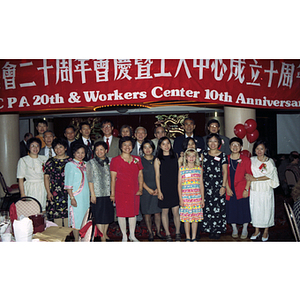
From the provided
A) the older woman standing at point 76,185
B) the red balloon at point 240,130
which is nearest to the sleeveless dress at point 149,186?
the older woman standing at point 76,185

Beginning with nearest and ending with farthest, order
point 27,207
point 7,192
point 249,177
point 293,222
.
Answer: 1. point 293,222
2. point 27,207
3. point 249,177
4. point 7,192

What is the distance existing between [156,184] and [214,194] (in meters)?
0.79

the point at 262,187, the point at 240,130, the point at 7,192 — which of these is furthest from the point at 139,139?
the point at 7,192

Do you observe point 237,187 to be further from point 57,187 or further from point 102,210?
point 57,187

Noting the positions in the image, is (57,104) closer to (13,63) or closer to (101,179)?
(13,63)

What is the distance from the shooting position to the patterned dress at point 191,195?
3699mm

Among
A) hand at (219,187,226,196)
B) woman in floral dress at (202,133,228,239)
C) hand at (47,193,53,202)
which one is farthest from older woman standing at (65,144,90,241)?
hand at (219,187,226,196)

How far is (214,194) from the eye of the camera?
3947mm

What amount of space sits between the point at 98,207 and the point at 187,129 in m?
1.71

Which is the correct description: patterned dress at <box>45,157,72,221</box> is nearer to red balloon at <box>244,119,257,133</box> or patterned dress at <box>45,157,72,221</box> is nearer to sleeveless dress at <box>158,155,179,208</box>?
sleeveless dress at <box>158,155,179,208</box>

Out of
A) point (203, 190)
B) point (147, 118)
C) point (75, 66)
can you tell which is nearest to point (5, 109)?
point (75, 66)

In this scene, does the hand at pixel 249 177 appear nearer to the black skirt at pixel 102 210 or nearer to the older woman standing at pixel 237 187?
the older woman standing at pixel 237 187

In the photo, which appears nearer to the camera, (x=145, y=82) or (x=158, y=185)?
(x=158, y=185)

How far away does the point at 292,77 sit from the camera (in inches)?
178
